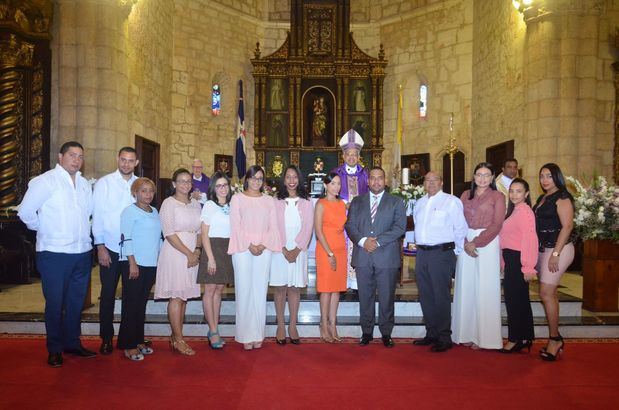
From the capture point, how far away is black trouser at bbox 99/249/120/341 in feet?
14.0

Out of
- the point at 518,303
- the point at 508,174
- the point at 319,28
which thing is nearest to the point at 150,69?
the point at 319,28

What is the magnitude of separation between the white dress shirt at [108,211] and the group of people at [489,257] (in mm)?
2804

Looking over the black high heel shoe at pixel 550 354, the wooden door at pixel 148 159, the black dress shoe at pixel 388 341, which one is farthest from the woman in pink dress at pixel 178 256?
the wooden door at pixel 148 159

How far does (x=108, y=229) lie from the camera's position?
13.9 ft

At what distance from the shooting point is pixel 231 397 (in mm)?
3322

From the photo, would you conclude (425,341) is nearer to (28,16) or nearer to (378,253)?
(378,253)

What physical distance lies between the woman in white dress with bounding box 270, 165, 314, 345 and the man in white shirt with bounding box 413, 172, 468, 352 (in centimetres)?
112

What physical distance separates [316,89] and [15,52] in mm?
7979

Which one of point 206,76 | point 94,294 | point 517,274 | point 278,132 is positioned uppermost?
point 206,76

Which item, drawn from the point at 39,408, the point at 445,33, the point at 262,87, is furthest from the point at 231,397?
the point at 445,33

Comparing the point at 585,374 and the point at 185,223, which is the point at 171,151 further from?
the point at 585,374

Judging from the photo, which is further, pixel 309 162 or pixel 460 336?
pixel 309 162

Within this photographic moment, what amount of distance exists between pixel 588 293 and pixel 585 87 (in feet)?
14.6

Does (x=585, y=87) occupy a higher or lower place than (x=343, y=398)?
higher
